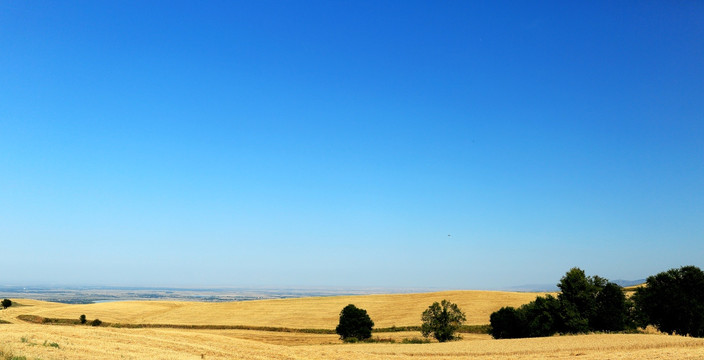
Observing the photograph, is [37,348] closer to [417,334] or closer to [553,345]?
[553,345]

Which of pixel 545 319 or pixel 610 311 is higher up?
pixel 610 311

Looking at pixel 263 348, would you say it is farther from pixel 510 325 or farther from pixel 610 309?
pixel 610 309

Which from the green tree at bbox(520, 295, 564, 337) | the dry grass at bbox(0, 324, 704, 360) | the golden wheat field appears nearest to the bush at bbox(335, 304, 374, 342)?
the golden wheat field

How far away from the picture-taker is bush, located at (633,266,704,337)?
174 ft

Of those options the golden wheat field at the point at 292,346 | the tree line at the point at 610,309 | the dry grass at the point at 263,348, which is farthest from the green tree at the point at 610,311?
the dry grass at the point at 263,348

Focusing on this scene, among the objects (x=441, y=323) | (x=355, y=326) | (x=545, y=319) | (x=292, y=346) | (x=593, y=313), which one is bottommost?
(x=292, y=346)

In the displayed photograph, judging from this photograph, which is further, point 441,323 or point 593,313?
point 441,323

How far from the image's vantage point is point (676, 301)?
54000 mm

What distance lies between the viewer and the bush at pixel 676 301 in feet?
174

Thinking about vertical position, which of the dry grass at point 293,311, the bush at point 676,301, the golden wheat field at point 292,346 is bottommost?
the dry grass at point 293,311

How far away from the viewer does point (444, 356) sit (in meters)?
38.3

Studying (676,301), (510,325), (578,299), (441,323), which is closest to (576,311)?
(578,299)

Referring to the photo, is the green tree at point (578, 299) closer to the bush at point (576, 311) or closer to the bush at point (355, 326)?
the bush at point (576, 311)

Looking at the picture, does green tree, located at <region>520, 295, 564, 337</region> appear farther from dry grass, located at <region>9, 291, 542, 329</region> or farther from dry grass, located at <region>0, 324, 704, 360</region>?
dry grass, located at <region>9, 291, 542, 329</region>
